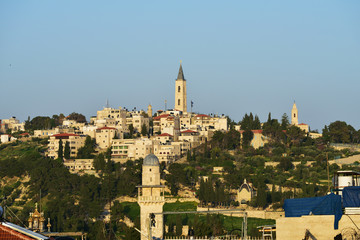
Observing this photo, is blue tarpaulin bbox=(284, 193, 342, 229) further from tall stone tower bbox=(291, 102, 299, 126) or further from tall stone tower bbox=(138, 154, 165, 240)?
tall stone tower bbox=(291, 102, 299, 126)

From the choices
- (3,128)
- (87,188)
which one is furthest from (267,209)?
(3,128)

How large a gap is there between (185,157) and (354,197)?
94.1 metres

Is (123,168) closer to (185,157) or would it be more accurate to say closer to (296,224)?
(185,157)

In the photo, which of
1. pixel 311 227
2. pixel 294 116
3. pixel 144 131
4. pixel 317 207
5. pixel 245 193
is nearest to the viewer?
pixel 311 227

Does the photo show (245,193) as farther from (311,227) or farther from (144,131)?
(311,227)

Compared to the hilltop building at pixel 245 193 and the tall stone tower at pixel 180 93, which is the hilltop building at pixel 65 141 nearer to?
the tall stone tower at pixel 180 93

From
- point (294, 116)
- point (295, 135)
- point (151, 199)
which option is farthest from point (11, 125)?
point (151, 199)

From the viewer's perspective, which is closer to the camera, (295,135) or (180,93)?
(295,135)

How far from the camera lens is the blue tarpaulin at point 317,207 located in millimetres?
23609

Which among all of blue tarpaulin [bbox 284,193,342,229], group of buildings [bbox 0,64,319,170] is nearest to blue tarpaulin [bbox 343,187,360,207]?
blue tarpaulin [bbox 284,193,342,229]

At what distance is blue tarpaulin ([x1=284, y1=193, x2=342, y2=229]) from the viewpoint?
23.6 meters

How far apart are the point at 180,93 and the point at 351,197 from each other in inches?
5084

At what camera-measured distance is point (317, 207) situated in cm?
2439

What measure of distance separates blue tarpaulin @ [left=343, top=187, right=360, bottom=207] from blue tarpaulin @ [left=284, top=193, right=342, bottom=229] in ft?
1.00
